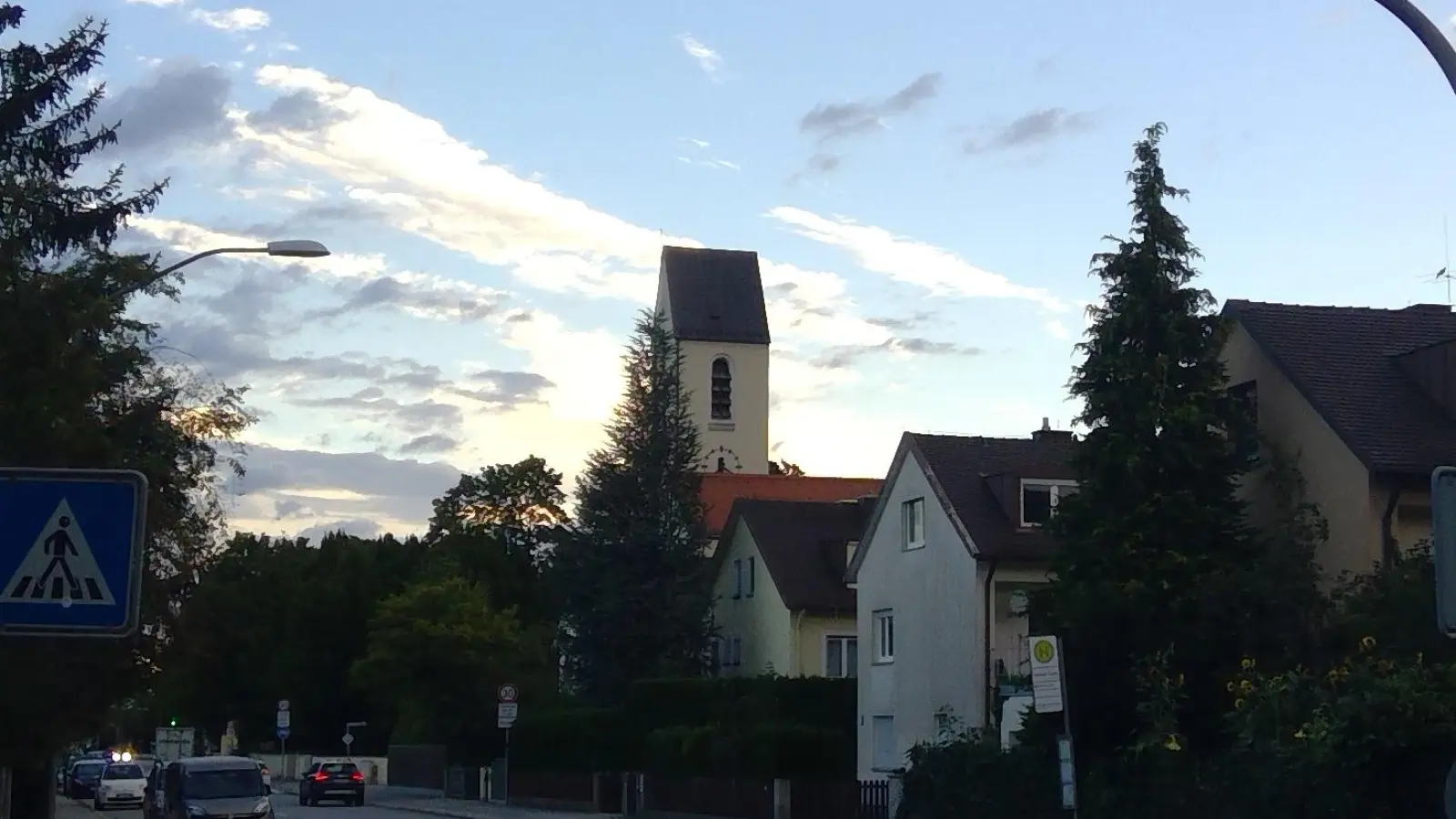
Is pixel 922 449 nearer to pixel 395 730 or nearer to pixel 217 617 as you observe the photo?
pixel 217 617

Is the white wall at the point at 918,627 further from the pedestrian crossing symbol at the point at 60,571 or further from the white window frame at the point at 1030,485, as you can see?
the pedestrian crossing symbol at the point at 60,571

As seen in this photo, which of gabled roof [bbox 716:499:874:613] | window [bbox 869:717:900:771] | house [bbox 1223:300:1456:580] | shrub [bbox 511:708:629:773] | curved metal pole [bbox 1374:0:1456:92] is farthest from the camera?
gabled roof [bbox 716:499:874:613]

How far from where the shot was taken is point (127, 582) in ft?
26.8

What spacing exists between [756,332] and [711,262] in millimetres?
4345


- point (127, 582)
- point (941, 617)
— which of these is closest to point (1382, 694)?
point (127, 582)

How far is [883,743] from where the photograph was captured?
143 ft

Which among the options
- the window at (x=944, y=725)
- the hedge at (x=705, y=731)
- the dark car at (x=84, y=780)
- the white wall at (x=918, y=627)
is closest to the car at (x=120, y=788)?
the dark car at (x=84, y=780)

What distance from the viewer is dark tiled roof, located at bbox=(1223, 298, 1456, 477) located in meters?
31.4

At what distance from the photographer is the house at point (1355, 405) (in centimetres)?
3109

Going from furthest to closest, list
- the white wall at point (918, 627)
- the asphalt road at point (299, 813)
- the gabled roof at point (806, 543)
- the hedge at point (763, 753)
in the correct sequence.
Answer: the gabled roof at point (806, 543)
the asphalt road at point (299, 813)
the hedge at point (763, 753)
the white wall at point (918, 627)

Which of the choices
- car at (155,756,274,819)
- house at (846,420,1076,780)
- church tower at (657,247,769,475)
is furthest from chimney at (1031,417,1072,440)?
church tower at (657,247,769,475)

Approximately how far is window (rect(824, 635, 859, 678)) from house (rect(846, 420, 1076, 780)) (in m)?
7.24

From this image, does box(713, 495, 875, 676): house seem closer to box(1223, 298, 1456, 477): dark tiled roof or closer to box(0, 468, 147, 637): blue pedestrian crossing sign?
box(1223, 298, 1456, 477): dark tiled roof

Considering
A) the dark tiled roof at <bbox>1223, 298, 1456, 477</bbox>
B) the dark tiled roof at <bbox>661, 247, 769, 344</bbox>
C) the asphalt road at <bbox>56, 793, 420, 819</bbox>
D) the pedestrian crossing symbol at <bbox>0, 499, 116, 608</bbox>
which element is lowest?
the asphalt road at <bbox>56, 793, 420, 819</bbox>
